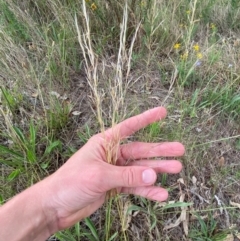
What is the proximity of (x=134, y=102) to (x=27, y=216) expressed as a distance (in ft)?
2.61

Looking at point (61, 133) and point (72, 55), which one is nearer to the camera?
point (61, 133)

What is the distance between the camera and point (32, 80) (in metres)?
1.63

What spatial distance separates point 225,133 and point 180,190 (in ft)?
1.35

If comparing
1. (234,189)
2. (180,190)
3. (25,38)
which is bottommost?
(234,189)

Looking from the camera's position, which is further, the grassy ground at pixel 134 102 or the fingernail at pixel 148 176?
the grassy ground at pixel 134 102

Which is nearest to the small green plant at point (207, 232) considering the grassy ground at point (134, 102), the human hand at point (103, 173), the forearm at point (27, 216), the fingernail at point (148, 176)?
the grassy ground at point (134, 102)

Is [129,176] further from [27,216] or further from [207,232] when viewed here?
[207,232]

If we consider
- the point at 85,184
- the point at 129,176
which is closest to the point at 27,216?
the point at 85,184

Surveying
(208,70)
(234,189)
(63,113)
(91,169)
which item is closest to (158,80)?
(208,70)

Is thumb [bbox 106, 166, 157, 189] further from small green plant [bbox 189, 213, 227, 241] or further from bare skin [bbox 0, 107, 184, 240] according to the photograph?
small green plant [bbox 189, 213, 227, 241]

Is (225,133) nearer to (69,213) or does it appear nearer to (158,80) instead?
(158,80)

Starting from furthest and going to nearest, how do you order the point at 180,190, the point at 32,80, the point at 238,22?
the point at 238,22, the point at 32,80, the point at 180,190

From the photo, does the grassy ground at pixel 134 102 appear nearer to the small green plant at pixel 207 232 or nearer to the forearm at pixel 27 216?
the small green plant at pixel 207 232

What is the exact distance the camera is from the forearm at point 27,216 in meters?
1.03
